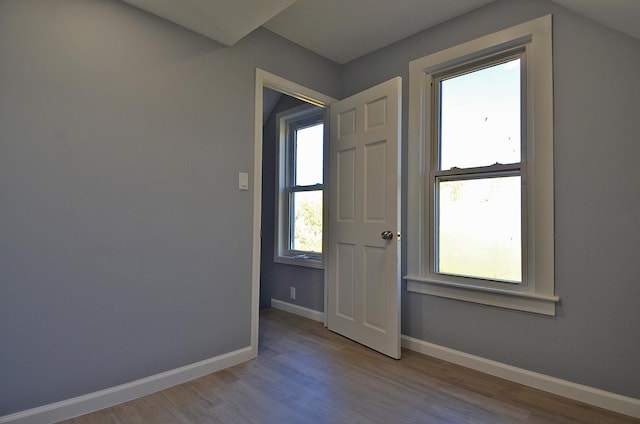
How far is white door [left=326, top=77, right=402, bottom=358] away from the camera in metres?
2.48

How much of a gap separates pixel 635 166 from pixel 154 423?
9.24 feet

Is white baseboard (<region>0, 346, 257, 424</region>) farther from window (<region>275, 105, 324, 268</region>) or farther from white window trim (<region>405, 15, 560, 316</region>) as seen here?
white window trim (<region>405, 15, 560, 316</region>)

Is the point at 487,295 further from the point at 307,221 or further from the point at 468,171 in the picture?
the point at 307,221

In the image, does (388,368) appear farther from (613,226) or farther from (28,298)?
(28,298)

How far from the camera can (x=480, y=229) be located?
2.36m

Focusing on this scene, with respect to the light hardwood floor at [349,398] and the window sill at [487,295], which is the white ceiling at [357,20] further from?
the light hardwood floor at [349,398]

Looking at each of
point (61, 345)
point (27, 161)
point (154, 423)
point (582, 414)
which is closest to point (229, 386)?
point (154, 423)

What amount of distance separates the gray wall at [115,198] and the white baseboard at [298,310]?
3.61 ft

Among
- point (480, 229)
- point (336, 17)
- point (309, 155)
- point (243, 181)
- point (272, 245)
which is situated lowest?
point (272, 245)

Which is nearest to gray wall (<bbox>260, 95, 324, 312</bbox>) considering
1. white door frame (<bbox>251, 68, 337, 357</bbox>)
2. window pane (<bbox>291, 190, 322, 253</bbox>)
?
window pane (<bbox>291, 190, 322, 253</bbox>)

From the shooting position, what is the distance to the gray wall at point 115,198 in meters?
1.59

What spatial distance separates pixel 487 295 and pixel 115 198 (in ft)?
7.86

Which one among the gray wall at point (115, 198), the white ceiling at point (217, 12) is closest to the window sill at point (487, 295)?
the gray wall at point (115, 198)

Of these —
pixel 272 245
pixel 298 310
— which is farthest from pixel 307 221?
pixel 298 310
